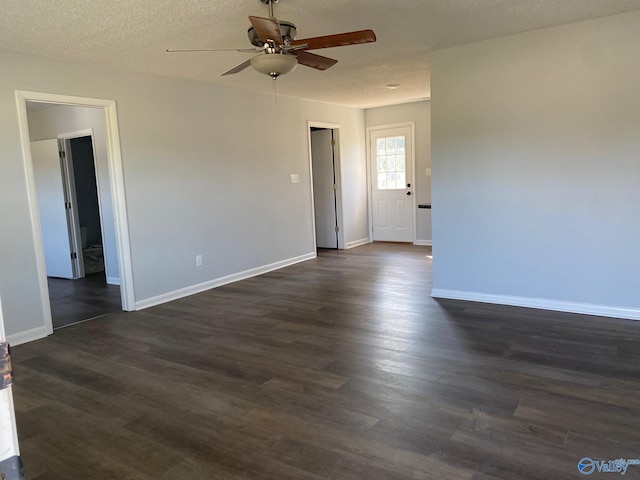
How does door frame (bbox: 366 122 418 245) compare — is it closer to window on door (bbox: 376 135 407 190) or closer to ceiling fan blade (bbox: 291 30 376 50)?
window on door (bbox: 376 135 407 190)

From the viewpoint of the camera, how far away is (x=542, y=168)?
13.6 feet

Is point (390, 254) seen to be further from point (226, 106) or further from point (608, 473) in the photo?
point (608, 473)

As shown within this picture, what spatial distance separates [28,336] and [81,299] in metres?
1.42

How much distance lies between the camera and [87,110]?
19.3 feet

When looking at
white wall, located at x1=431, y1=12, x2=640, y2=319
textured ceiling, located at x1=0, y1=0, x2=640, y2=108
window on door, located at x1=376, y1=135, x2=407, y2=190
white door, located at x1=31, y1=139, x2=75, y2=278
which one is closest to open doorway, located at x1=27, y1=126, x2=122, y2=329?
white door, located at x1=31, y1=139, x2=75, y2=278

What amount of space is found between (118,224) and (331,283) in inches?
98.8

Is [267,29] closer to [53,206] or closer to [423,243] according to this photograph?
[53,206]

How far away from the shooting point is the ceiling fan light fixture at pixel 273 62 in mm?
2828

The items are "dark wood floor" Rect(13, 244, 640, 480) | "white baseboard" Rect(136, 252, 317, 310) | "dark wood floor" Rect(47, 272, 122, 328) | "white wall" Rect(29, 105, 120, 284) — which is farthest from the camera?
"white wall" Rect(29, 105, 120, 284)

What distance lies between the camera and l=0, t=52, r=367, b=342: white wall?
393 cm

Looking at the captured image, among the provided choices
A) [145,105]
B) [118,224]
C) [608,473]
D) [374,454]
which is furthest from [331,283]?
[608,473]

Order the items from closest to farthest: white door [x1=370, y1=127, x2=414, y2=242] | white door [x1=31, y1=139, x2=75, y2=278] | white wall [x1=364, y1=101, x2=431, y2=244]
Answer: white door [x1=31, y1=139, x2=75, y2=278], white wall [x1=364, y1=101, x2=431, y2=244], white door [x1=370, y1=127, x2=414, y2=242]

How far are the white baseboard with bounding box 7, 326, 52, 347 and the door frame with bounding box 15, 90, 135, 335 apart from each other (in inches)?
1.4

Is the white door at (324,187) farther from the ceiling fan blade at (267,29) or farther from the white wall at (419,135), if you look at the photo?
the ceiling fan blade at (267,29)
